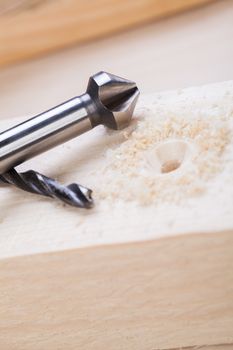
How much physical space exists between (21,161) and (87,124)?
76 mm

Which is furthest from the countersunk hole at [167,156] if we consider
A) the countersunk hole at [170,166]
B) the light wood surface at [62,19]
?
the light wood surface at [62,19]

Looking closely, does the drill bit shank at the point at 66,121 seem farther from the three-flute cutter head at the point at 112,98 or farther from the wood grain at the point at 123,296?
the wood grain at the point at 123,296

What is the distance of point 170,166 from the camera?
501 millimetres

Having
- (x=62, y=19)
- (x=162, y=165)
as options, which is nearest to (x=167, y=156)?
(x=162, y=165)

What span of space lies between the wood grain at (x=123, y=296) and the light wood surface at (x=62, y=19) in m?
0.68

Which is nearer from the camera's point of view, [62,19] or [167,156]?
[167,156]

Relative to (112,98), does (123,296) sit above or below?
below

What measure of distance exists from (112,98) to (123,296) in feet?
0.65

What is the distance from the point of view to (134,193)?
47cm

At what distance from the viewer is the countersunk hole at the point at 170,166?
1.63 feet

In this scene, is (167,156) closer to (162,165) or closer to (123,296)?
(162,165)

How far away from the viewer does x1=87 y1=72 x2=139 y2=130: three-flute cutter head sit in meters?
0.53

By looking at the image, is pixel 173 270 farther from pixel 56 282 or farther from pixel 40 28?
pixel 40 28

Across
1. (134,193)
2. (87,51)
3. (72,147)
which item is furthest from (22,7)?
(134,193)
